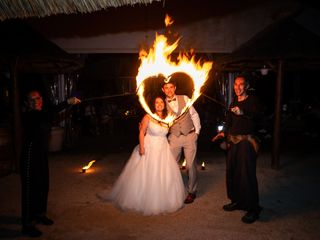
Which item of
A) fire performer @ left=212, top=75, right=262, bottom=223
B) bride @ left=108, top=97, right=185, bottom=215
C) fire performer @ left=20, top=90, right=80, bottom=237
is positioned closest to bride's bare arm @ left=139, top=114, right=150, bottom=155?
bride @ left=108, top=97, right=185, bottom=215

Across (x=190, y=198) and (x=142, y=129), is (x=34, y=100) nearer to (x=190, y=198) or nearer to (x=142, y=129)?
(x=142, y=129)

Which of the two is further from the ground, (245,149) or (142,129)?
(142,129)

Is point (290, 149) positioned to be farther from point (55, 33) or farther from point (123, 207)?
point (55, 33)

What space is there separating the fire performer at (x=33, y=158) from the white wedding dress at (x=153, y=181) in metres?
1.63

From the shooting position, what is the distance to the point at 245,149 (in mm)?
5527

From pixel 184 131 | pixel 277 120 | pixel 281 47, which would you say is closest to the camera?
pixel 184 131

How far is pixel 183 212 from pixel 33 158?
278 cm

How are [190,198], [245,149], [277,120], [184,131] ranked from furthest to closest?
[277,120], [190,198], [184,131], [245,149]

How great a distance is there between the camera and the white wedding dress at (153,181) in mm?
5918

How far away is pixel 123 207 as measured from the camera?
6.10m

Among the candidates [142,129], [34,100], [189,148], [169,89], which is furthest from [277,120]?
[34,100]

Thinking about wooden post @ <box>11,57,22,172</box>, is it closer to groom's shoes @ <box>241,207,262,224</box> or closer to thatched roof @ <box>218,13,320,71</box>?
thatched roof @ <box>218,13,320,71</box>

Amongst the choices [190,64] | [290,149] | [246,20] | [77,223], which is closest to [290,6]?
[246,20]

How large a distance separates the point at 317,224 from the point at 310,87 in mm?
17364
